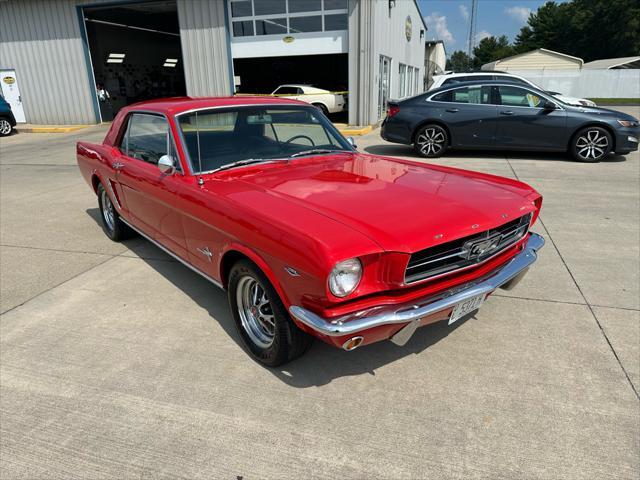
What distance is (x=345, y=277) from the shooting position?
7.42ft

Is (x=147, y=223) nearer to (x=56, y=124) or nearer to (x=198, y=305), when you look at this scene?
(x=198, y=305)

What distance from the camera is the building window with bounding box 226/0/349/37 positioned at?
15156 mm

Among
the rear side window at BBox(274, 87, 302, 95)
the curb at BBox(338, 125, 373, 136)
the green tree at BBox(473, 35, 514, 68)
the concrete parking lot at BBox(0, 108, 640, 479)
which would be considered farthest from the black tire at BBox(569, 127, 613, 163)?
the green tree at BBox(473, 35, 514, 68)

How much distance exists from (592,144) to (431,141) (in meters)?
3.12

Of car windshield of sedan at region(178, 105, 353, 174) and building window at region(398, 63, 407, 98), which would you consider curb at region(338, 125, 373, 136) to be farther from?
car windshield of sedan at region(178, 105, 353, 174)

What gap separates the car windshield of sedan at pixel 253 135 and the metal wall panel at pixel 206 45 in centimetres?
1331

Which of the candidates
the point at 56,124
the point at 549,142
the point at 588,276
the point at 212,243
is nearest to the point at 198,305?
the point at 212,243

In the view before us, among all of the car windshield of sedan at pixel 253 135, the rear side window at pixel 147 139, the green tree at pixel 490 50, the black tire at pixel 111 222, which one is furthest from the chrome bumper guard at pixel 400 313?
the green tree at pixel 490 50

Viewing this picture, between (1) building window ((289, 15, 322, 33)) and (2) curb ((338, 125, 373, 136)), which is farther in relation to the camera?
(1) building window ((289, 15, 322, 33))

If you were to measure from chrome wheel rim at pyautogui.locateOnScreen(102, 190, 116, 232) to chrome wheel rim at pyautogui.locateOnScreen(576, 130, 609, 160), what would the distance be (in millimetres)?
8611

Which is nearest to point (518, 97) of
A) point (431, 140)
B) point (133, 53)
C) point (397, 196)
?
point (431, 140)

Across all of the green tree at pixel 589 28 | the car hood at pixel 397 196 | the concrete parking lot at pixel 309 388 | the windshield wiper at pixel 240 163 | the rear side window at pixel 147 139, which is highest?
the green tree at pixel 589 28

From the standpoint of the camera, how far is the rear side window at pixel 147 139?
3680 mm

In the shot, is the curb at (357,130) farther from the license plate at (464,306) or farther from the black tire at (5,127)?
the license plate at (464,306)
